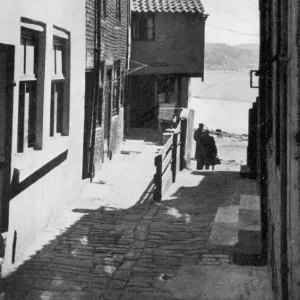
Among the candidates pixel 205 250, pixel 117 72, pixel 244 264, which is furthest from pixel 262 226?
pixel 117 72

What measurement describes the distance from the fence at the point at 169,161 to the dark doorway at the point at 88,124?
1.64 m

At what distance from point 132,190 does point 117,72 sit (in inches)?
221

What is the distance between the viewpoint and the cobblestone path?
255 inches

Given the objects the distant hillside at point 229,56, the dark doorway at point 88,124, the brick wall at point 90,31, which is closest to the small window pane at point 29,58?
the brick wall at point 90,31

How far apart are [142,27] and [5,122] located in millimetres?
18535

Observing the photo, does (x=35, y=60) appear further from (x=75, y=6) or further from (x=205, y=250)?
(x=205, y=250)

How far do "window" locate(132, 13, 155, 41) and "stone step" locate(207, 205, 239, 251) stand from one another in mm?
16837

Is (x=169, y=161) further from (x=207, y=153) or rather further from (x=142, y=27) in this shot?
(x=142, y=27)

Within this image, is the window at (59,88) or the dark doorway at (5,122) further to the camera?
the window at (59,88)

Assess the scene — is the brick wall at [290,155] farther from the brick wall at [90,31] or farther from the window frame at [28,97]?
the brick wall at [90,31]

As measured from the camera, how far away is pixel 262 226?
624 cm

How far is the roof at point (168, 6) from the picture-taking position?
2397 cm

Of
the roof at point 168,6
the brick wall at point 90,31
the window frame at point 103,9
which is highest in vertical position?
the roof at point 168,6

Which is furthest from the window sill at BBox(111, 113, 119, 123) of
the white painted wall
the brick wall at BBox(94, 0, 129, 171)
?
the white painted wall
